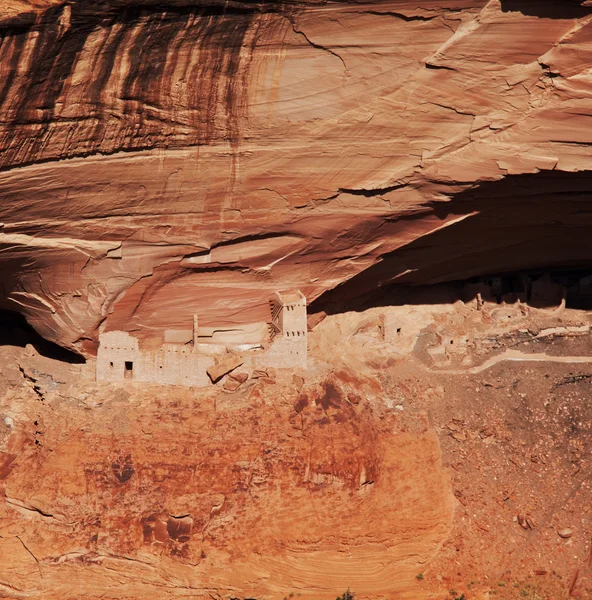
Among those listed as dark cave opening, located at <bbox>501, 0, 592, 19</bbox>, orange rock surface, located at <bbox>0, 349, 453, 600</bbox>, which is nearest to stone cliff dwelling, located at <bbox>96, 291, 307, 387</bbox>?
orange rock surface, located at <bbox>0, 349, 453, 600</bbox>

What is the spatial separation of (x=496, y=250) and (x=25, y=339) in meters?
13.2

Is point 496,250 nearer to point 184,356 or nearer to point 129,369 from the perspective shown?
point 184,356

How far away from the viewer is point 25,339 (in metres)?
27.9

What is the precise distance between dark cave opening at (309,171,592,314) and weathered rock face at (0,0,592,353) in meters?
0.10

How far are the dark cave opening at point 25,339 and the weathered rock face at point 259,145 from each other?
867mm

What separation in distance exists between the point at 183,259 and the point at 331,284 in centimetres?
408

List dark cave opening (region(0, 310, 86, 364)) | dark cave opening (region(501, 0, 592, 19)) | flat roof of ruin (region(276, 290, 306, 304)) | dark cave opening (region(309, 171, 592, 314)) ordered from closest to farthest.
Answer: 1. dark cave opening (region(501, 0, 592, 19))
2. dark cave opening (region(309, 171, 592, 314))
3. flat roof of ruin (region(276, 290, 306, 304))
4. dark cave opening (region(0, 310, 86, 364))

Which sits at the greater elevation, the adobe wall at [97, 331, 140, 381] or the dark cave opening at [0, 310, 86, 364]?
the adobe wall at [97, 331, 140, 381]

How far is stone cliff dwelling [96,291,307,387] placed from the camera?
25.0m

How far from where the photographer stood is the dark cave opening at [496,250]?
25.4m

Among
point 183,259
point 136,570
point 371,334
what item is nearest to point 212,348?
point 183,259

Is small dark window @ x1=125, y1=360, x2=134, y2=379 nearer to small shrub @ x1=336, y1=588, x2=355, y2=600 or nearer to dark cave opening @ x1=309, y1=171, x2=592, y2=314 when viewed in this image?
dark cave opening @ x1=309, y1=171, x2=592, y2=314

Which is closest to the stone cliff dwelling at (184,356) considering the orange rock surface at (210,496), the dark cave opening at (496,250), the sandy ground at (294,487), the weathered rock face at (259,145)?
the sandy ground at (294,487)

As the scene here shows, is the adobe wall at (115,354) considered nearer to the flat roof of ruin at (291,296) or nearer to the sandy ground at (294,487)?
the sandy ground at (294,487)
